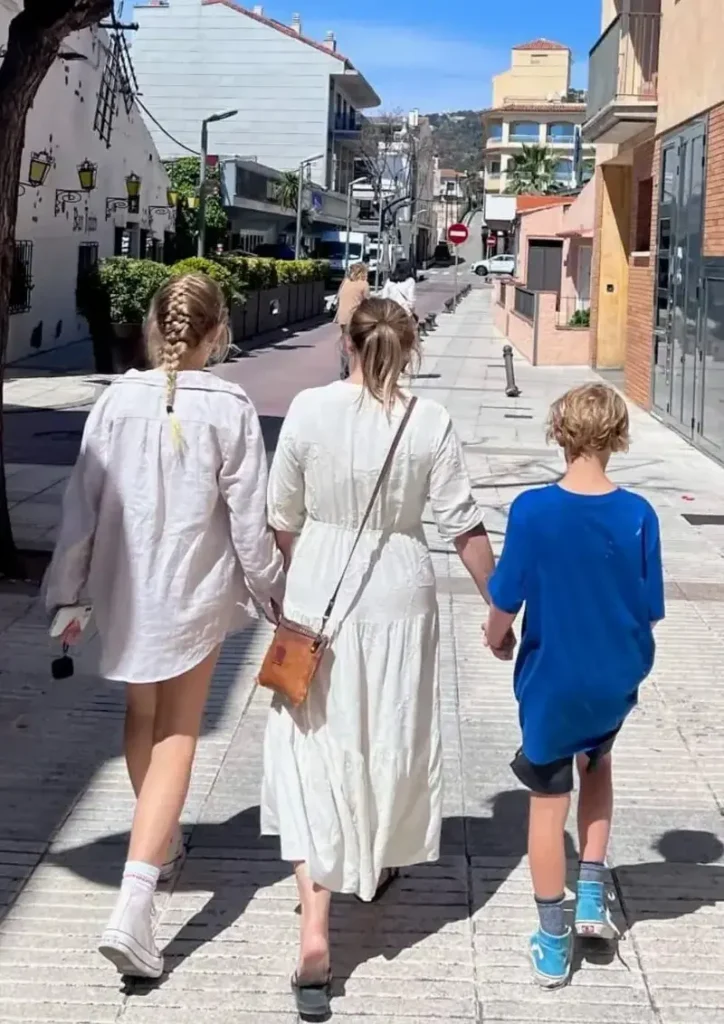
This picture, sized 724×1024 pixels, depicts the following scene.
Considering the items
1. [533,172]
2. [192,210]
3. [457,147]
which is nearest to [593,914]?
[192,210]

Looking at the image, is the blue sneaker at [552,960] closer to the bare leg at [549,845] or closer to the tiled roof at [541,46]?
the bare leg at [549,845]

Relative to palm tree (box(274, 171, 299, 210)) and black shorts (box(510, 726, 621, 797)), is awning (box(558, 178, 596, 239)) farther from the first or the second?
palm tree (box(274, 171, 299, 210))

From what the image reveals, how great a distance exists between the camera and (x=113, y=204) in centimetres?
2831

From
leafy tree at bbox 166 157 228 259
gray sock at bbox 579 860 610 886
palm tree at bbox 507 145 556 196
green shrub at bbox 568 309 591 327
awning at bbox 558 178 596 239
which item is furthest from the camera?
palm tree at bbox 507 145 556 196

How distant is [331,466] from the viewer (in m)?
3.32

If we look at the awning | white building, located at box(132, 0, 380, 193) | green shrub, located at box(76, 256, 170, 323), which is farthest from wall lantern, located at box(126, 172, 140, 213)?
white building, located at box(132, 0, 380, 193)

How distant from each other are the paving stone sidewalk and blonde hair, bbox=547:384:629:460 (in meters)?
1.35

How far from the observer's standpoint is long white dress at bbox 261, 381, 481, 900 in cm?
332

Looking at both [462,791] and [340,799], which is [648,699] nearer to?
[462,791]

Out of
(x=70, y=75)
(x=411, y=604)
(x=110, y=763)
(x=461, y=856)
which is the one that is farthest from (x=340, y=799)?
(x=70, y=75)

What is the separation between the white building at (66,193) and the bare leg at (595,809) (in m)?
18.0

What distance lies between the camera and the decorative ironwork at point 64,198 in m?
24.3

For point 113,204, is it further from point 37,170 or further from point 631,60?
point 631,60

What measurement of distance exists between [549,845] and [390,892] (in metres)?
0.71
